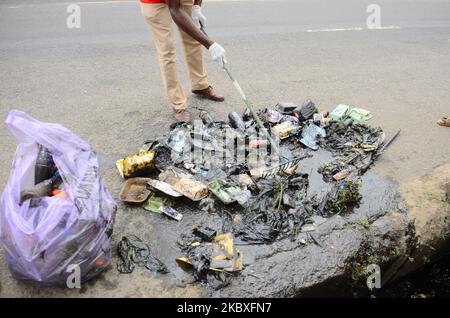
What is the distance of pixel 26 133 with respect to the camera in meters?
2.42

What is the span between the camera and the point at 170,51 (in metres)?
3.80

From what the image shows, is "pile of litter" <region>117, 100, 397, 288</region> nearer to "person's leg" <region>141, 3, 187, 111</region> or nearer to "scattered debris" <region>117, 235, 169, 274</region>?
"scattered debris" <region>117, 235, 169, 274</region>

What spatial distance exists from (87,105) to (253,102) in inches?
75.8

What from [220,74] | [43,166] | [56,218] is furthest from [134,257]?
[220,74]

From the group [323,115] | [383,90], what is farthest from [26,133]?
[383,90]

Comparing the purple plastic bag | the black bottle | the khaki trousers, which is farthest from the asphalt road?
the black bottle

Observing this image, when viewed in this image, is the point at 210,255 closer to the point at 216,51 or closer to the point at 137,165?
the point at 137,165

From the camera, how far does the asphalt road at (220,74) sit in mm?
3637

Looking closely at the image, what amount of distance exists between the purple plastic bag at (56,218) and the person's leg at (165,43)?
161 centimetres

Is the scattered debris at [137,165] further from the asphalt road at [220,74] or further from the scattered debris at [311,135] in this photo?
the scattered debris at [311,135]

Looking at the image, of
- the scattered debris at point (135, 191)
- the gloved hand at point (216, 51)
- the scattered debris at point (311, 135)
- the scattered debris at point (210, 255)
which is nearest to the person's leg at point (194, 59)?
the gloved hand at point (216, 51)

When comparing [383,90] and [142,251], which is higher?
[383,90]

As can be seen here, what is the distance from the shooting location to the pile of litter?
2.78 meters
